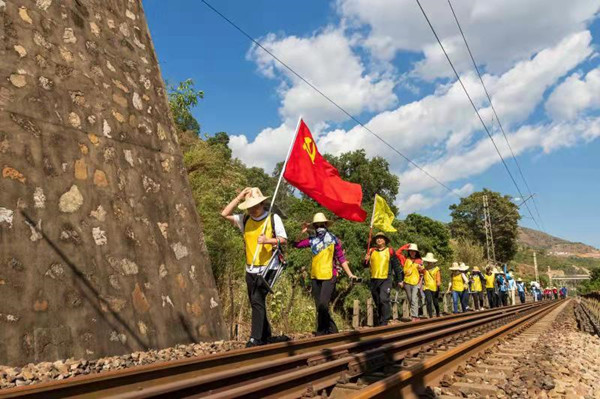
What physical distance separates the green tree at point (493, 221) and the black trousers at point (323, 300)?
60861mm

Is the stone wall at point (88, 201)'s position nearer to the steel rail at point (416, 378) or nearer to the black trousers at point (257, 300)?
the black trousers at point (257, 300)

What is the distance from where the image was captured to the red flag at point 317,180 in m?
7.08

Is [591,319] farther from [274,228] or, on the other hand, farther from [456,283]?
[274,228]

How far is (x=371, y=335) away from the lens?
311 inches

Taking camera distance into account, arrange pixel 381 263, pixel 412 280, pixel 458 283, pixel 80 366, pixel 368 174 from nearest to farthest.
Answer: pixel 80 366 < pixel 381 263 < pixel 412 280 < pixel 458 283 < pixel 368 174

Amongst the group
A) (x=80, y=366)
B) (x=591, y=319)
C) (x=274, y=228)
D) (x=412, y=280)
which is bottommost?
(x=591, y=319)

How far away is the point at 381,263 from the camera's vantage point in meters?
10.0

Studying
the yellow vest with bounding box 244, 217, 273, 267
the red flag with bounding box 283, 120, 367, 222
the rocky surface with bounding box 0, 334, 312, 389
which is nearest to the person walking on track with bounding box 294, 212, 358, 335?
the red flag with bounding box 283, 120, 367, 222


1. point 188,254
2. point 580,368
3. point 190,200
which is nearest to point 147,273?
point 188,254

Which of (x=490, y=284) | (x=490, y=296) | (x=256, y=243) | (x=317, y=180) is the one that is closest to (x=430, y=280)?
(x=490, y=284)

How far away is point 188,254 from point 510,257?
71775 millimetres

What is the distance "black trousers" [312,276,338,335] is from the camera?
24.9 feet

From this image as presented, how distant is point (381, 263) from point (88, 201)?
6.11m

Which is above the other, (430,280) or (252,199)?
(252,199)
